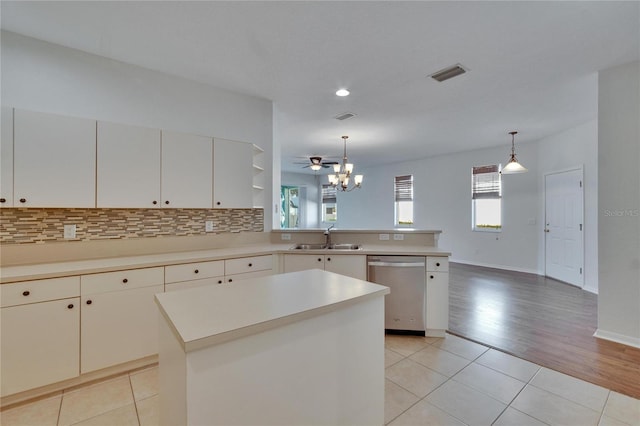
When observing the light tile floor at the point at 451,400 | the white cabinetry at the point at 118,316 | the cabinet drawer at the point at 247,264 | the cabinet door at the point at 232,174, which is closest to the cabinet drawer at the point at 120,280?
the white cabinetry at the point at 118,316

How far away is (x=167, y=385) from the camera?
1.24m

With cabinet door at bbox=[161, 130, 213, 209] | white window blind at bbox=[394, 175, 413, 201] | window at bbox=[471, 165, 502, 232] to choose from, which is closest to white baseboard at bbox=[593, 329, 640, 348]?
window at bbox=[471, 165, 502, 232]

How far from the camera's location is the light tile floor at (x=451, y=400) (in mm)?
1799

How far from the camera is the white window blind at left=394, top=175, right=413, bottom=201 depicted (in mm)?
8031

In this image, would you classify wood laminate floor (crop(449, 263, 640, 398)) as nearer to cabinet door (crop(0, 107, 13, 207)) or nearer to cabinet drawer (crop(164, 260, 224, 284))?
cabinet drawer (crop(164, 260, 224, 284))

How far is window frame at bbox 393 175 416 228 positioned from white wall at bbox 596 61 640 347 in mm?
5015

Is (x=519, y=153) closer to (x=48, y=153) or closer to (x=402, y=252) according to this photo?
(x=402, y=252)

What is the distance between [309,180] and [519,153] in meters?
6.39

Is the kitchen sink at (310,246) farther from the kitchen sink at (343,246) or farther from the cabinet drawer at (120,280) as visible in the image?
the cabinet drawer at (120,280)

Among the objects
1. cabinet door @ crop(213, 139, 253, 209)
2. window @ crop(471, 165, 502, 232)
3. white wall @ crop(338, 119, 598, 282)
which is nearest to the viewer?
cabinet door @ crop(213, 139, 253, 209)

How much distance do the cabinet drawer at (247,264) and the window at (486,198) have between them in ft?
18.3

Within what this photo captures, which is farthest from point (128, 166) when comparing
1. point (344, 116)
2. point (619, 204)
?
point (619, 204)

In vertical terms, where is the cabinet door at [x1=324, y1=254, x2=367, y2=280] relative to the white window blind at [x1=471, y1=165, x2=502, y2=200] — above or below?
below

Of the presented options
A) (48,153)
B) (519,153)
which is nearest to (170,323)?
(48,153)
